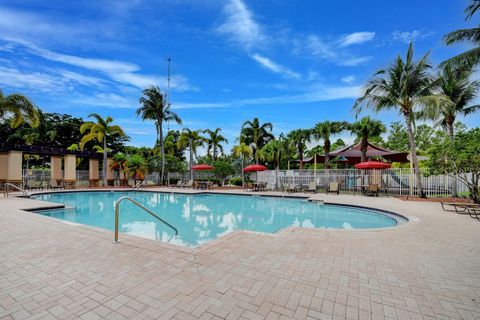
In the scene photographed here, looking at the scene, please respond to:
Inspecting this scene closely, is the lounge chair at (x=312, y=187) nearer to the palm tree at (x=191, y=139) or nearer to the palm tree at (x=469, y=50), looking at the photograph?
the palm tree at (x=469, y=50)

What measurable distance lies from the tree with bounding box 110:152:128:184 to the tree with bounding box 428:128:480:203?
2386 cm

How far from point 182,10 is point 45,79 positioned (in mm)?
9185

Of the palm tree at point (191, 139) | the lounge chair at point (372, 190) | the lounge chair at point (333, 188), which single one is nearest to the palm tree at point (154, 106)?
the palm tree at point (191, 139)

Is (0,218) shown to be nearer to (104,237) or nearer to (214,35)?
(104,237)

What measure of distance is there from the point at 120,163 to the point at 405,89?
24.7 m

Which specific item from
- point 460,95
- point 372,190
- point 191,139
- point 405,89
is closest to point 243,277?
point 372,190

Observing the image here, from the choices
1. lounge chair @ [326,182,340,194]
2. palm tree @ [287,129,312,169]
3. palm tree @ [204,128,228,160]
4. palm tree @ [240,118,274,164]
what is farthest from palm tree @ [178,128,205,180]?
lounge chair @ [326,182,340,194]

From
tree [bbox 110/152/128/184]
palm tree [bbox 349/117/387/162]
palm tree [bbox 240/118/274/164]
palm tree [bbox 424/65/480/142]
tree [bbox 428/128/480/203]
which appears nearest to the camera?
tree [bbox 428/128/480/203]

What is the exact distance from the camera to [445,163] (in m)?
10.8

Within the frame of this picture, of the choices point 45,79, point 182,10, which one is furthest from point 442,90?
point 45,79

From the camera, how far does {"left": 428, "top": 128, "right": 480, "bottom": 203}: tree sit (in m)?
9.80

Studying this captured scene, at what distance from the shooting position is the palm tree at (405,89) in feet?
43.8

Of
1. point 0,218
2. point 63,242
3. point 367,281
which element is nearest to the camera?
point 367,281

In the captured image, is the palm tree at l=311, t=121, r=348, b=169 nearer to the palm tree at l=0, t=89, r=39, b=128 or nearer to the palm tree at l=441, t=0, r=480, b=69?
the palm tree at l=441, t=0, r=480, b=69
